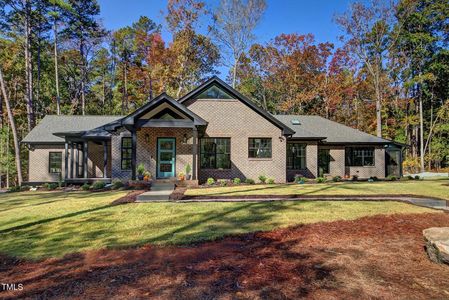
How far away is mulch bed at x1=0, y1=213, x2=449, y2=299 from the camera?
3.18 meters

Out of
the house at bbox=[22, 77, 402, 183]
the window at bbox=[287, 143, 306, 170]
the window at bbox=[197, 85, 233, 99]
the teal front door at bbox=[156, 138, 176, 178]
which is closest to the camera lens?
the house at bbox=[22, 77, 402, 183]

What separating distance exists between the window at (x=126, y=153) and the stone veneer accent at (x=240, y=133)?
165 inches

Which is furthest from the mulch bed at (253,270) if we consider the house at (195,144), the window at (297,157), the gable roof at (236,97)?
the window at (297,157)

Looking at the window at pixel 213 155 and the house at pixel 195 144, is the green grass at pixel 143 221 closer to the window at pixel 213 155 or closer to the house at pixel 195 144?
the house at pixel 195 144

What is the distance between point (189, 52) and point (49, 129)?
1492cm

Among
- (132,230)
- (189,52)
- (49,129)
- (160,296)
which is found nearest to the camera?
(160,296)

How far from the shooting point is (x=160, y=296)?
308cm

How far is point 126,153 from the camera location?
1605cm

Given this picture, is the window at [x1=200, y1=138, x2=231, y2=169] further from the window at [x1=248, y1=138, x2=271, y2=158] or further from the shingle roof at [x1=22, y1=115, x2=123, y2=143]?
the shingle roof at [x1=22, y1=115, x2=123, y2=143]

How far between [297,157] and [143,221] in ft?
46.6

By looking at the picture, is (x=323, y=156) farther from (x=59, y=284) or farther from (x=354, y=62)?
(x=59, y=284)

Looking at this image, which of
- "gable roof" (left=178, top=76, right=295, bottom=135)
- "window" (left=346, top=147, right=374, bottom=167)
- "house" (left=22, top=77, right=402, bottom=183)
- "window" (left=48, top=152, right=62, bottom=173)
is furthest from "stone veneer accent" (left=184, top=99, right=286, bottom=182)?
"window" (left=48, top=152, right=62, bottom=173)

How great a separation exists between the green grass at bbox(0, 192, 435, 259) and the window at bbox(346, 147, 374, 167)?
40.4 feet

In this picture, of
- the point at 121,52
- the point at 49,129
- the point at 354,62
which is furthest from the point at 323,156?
the point at 121,52
